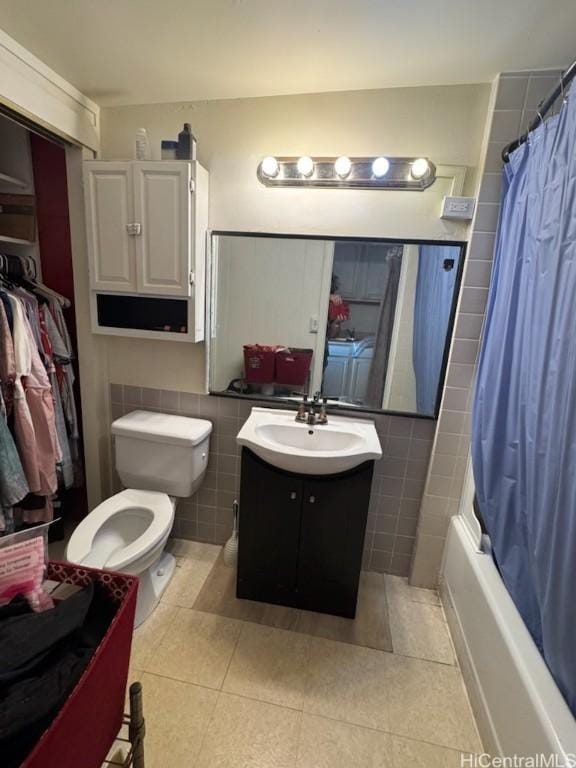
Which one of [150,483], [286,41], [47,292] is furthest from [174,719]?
[286,41]

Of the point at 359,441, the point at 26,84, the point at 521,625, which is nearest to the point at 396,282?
the point at 359,441

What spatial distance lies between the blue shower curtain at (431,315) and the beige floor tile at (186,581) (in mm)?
1368

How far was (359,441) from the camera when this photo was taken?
60.9 inches

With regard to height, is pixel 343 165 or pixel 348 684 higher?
pixel 343 165

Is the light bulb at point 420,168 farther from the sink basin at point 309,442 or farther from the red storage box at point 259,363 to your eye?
the sink basin at point 309,442

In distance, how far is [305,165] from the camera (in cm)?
146

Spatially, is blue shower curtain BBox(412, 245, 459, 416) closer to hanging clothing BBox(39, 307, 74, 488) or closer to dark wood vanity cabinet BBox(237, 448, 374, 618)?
dark wood vanity cabinet BBox(237, 448, 374, 618)

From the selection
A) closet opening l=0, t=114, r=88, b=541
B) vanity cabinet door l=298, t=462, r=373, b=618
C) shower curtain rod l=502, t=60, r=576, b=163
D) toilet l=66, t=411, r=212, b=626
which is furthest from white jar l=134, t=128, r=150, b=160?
vanity cabinet door l=298, t=462, r=373, b=618

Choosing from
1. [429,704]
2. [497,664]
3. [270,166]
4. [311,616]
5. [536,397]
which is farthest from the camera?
[311,616]

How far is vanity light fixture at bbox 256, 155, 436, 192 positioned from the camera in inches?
56.3

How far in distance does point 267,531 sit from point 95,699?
2.89ft

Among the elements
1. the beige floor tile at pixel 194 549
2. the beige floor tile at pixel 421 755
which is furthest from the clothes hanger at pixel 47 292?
the beige floor tile at pixel 421 755

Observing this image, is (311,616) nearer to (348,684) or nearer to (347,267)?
(348,684)

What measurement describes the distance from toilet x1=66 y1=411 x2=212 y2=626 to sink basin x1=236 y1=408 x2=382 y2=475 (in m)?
0.34
